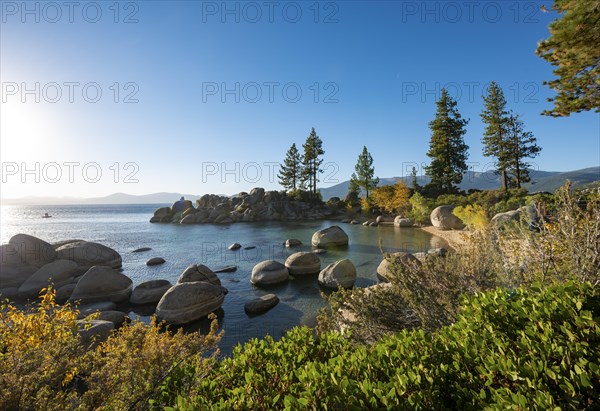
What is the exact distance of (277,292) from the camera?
39.2ft

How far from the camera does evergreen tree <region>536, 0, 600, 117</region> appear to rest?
9.13m

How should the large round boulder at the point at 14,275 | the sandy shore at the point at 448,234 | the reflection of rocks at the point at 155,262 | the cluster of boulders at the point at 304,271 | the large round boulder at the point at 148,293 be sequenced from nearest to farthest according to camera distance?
the large round boulder at the point at 148,293 < the cluster of boulders at the point at 304,271 < the large round boulder at the point at 14,275 < the reflection of rocks at the point at 155,262 < the sandy shore at the point at 448,234

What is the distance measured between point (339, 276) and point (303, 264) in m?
2.81

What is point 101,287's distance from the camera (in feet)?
37.0

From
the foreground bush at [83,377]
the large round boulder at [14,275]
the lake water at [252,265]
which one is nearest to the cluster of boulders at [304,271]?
the lake water at [252,265]

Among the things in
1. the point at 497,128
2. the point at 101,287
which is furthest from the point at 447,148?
the point at 101,287

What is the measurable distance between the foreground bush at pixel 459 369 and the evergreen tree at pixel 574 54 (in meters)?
12.3

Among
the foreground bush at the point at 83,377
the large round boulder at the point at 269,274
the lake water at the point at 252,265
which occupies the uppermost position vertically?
the foreground bush at the point at 83,377

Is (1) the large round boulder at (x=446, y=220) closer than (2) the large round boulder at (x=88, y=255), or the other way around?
(2) the large round boulder at (x=88, y=255)

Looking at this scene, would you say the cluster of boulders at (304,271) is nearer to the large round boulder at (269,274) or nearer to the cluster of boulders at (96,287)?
the large round boulder at (269,274)

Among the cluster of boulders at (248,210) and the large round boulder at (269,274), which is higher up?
the cluster of boulders at (248,210)

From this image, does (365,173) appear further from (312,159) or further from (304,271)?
(304,271)

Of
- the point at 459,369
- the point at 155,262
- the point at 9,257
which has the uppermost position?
the point at 459,369

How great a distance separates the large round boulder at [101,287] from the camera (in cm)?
1116
